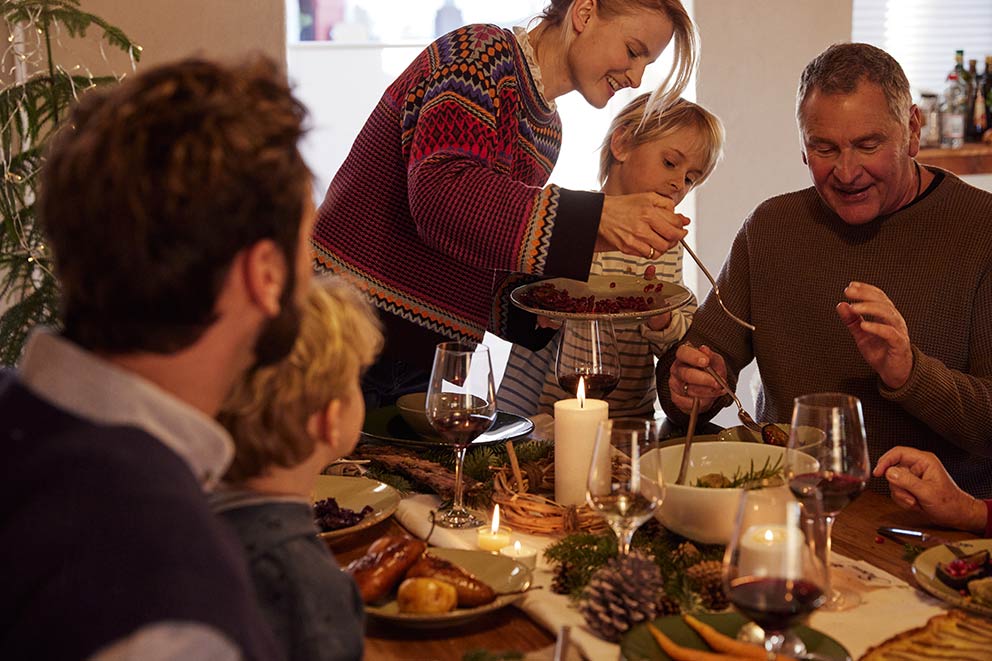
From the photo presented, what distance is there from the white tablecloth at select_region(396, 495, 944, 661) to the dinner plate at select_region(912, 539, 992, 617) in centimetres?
2

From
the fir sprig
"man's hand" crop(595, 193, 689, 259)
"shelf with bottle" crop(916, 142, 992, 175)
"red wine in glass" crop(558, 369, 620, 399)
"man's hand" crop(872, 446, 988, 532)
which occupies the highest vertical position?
"shelf with bottle" crop(916, 142, 992, 175)

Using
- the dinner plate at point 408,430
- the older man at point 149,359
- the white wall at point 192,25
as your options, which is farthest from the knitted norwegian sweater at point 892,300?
the white wall at point 192,25

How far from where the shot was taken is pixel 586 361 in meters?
1.77

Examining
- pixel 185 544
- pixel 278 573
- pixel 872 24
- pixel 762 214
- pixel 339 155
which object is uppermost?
pixel 872 24

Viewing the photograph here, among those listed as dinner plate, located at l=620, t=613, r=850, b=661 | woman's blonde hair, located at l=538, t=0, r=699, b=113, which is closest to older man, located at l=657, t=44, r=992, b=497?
woman's blonde hair, located at l=538, t=0, r=699, b=113

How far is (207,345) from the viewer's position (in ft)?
2.82

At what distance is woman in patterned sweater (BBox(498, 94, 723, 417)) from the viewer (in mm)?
2645

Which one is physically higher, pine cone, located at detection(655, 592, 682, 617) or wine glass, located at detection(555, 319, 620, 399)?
wine glass, located at detection(555, 319, 620, 399)

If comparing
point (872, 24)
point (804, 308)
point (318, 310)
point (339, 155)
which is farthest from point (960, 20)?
point (318, 310)

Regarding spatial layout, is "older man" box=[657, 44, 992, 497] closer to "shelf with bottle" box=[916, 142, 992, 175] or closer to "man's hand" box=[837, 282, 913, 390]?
"man's hand" box=[837, 282, 913, 390]

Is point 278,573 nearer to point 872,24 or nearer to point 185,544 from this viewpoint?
point 185,544

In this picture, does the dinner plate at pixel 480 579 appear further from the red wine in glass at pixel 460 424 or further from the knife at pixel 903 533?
the knife at pixel 903 533

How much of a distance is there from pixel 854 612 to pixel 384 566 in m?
0.55

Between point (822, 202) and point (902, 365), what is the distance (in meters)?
0.56
